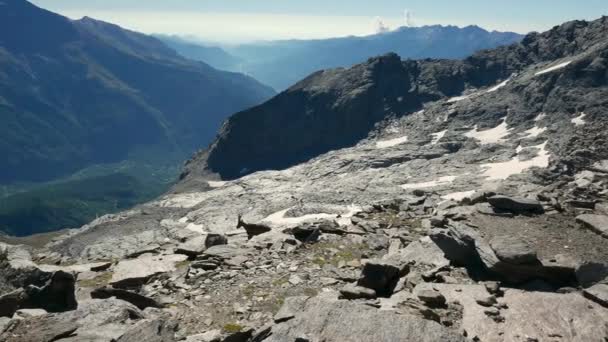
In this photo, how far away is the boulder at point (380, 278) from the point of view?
20.2 m

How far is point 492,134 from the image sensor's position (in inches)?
5891

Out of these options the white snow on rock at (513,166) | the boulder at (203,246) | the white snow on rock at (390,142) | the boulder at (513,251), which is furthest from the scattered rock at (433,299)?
the white snow on rock at (390,142)

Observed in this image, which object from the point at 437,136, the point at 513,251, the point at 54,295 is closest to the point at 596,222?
the point at 513,251

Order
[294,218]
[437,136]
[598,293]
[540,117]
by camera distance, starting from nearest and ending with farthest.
A: [598,293], [294,218], [540,117], [437,136]

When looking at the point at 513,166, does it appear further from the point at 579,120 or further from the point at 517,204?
the point at 517,204

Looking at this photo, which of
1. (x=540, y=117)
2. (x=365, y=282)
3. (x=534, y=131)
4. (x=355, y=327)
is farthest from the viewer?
(x=540, y=117)

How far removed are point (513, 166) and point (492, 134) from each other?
43128mm

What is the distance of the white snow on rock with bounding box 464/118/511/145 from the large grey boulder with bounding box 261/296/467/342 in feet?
439

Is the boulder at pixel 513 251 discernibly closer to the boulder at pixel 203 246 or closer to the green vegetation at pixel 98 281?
the boulder at pixel 203 246

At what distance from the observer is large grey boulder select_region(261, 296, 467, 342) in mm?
15430

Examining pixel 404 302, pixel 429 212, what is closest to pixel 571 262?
pixel 404 302

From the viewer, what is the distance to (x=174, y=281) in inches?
925

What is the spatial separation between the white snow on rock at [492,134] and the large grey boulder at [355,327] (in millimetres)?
133745

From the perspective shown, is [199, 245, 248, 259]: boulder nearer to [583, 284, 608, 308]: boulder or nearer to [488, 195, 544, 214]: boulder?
[488, 195, 544, 214]: boulder
